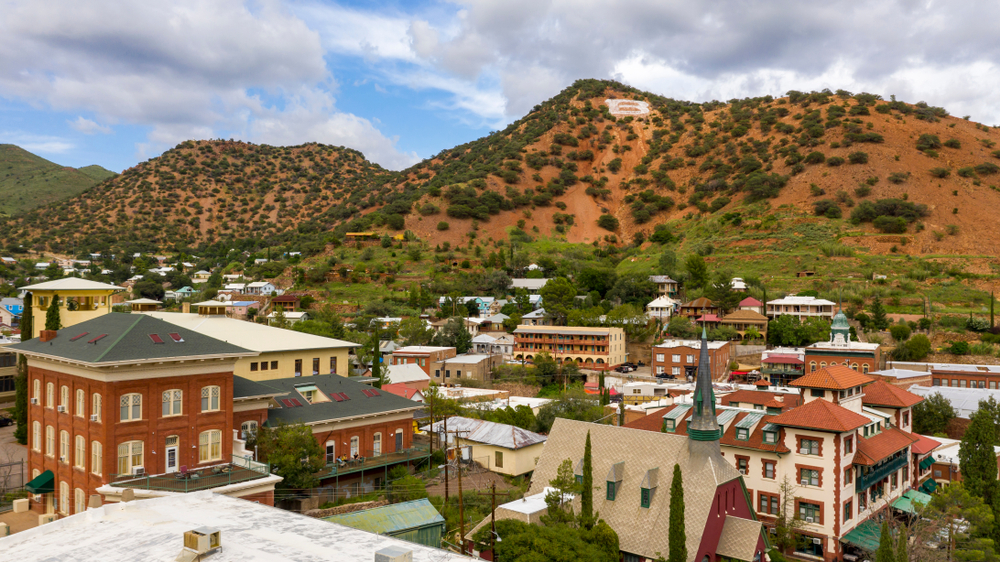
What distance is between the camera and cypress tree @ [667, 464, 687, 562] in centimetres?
2530

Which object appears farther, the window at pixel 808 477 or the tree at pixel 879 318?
the tree at pixel 879 318

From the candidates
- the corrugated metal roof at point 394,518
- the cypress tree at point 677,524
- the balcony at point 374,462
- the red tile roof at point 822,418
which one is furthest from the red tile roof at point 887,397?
the corrugated metal roof at point 394,518

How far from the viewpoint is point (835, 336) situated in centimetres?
6912

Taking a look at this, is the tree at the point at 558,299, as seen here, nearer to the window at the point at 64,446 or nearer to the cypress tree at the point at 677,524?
the cypress tree at the point at 677,524

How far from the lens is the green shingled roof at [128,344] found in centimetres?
2600

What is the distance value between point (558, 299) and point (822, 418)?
61091 millimetres

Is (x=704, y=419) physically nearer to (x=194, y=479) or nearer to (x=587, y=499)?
(x=587, y=499)

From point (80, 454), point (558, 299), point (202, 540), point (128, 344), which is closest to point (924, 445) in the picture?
point (202, 540)

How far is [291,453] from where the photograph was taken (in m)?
30.7

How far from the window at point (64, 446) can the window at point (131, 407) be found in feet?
15.0

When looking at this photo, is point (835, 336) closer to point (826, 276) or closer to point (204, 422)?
point (826, 276)

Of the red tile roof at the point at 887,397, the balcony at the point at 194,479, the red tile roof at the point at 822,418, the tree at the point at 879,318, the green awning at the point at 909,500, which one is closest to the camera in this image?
the balcony at the point at 194,479

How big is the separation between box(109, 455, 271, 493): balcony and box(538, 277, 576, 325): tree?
69665 millimetres

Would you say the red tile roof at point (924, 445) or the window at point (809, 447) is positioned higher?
the window at point (809, 447)
